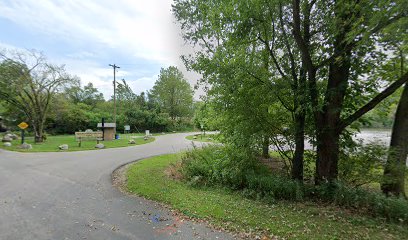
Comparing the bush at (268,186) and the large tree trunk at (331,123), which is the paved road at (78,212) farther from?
the large tree trunk at (331,123)

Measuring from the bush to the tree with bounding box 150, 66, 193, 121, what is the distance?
3076 centimetres

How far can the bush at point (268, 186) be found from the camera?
390 centimetres

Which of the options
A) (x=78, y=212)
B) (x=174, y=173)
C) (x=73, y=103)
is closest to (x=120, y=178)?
(x=174, y=173)

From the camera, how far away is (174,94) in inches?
1506

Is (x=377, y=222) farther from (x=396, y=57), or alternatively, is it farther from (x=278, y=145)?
(x=396, y=57)

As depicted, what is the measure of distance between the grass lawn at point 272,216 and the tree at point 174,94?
32333 millimetres

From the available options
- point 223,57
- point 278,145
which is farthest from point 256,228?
point 223,57

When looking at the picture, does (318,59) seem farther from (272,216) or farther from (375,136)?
(272,216)

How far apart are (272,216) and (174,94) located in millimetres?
35447

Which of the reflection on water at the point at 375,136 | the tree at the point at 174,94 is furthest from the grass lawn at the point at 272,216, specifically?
the tree at the point at 174,94

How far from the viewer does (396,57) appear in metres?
4.61

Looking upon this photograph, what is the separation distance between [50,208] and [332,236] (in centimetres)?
529

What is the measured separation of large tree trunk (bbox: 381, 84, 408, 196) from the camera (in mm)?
4301

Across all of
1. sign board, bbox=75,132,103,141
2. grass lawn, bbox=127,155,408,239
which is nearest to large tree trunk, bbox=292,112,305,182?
grass lawn, bbox=127,155,408,239
